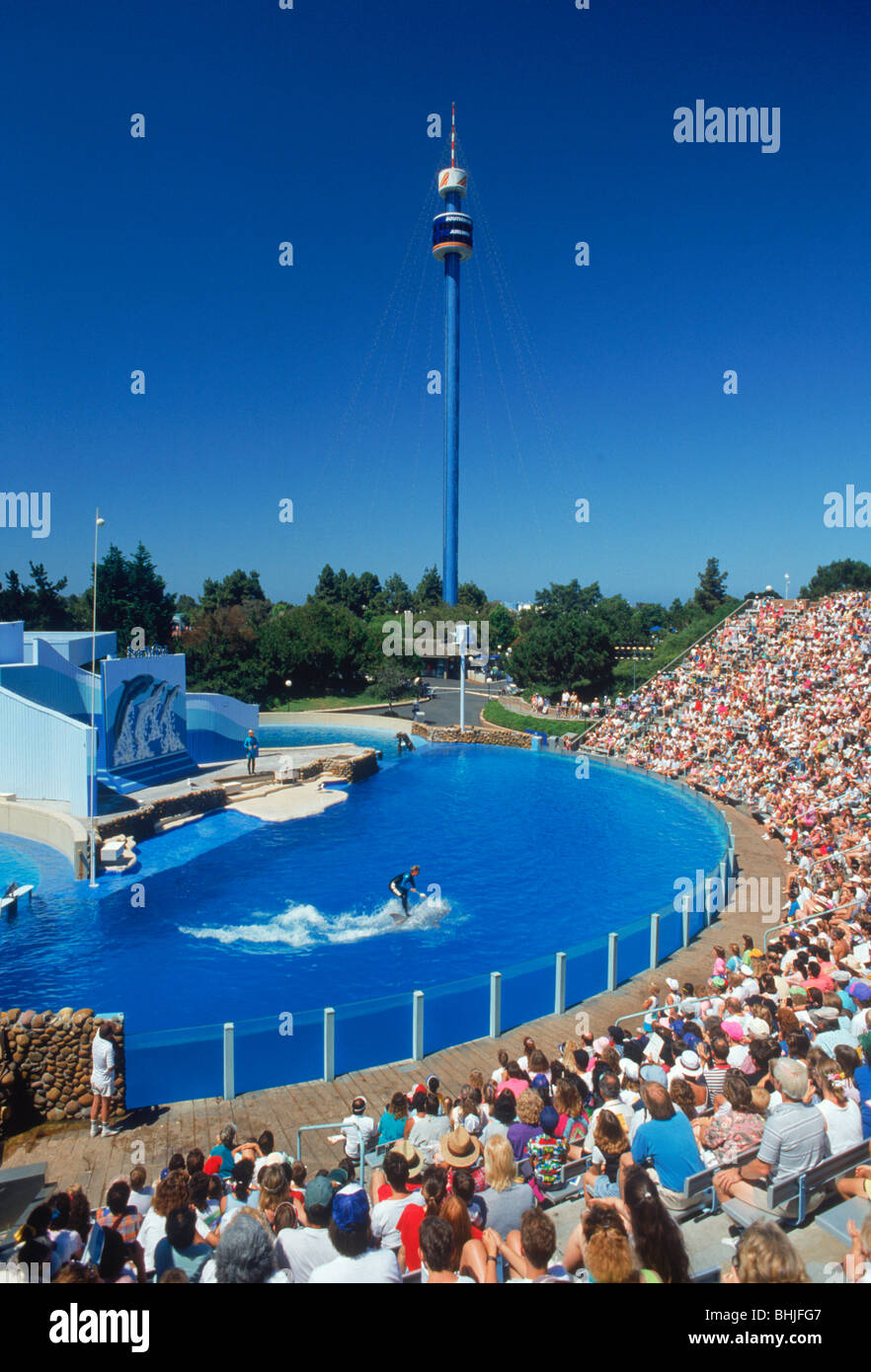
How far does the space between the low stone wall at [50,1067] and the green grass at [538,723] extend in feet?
87.7

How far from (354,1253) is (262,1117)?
14.9ft

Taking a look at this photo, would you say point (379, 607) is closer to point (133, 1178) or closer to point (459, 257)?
point (459, 257)

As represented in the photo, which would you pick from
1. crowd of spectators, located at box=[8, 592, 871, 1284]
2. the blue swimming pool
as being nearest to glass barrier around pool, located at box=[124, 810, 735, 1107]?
the blue swimming pool

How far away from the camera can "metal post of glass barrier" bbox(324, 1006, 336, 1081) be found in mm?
7867

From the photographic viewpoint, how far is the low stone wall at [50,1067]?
7.52 metres

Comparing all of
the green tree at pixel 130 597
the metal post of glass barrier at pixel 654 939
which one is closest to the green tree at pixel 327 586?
the green tree at pixel 130 597

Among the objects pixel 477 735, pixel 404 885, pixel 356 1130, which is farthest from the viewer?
pixel 477 735

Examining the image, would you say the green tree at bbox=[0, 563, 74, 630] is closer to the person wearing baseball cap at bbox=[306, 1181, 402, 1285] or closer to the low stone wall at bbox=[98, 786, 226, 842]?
the low stone wall at bbox=[98, 786, 226, 842]

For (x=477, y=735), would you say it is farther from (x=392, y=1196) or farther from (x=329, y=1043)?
(x=392, y=1196)

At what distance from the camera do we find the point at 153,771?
76.5ft

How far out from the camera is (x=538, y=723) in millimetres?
34250

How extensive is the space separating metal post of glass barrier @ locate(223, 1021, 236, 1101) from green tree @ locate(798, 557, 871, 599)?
203ft

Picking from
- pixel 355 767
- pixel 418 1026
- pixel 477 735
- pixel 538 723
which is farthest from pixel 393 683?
pixel 418 1026

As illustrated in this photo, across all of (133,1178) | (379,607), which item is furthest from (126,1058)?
(379,607)
